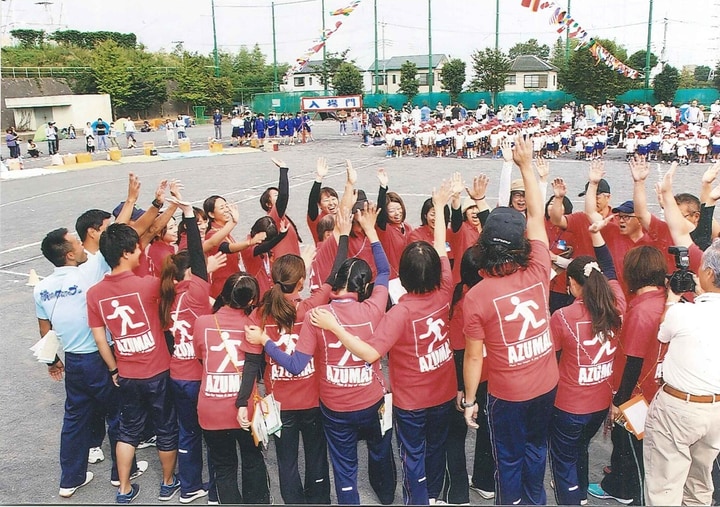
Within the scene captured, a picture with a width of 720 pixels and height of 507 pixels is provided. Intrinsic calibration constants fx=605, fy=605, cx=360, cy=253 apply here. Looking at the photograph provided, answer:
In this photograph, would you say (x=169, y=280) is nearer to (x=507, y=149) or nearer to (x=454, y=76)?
(x=507, y=149)

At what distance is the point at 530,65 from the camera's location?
66.4 meters

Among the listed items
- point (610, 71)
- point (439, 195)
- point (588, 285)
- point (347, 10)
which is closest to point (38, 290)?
point (439, 195)

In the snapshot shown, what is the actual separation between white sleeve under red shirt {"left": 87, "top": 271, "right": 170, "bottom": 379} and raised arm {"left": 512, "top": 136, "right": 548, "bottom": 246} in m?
2.59

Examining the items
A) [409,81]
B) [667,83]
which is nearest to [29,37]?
[409,81]

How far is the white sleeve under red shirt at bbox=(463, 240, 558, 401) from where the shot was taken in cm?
344

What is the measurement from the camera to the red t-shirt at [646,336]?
3.70 m

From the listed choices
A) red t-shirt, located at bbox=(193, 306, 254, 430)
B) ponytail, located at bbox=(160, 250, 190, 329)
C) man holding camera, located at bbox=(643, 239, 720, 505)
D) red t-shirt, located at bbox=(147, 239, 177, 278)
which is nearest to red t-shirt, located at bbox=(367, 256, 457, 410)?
red t-shirt, located at bbox=(193, 306, 254, 430)

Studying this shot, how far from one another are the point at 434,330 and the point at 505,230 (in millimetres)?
819

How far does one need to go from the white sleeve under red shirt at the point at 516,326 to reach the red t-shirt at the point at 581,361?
0.26 m

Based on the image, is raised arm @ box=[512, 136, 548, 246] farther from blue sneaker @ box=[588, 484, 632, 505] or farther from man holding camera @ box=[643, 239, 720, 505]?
blue sneaker @ box=[588, 484, 632, 505]

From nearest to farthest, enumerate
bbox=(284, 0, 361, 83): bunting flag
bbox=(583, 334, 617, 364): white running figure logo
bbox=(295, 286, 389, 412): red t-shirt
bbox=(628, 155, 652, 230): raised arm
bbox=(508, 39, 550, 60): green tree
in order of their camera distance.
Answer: bbox=(295, 286, 389, 412): red t-shirt < bbox=(583, 334, 617, 364): white running figure logo < bbox=(628, 155, 652, 230): raised arm < bbox=(284, 0, 361, 83): bunting flag < bbox=(508, 39, 550, 60): green tree

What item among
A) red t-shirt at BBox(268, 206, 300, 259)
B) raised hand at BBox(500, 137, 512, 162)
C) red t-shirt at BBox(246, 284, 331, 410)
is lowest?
red t-shirt at BBox(246, 284, 331, 410)

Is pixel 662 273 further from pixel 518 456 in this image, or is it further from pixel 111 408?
pixel 111 408

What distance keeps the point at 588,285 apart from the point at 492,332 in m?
0.75
